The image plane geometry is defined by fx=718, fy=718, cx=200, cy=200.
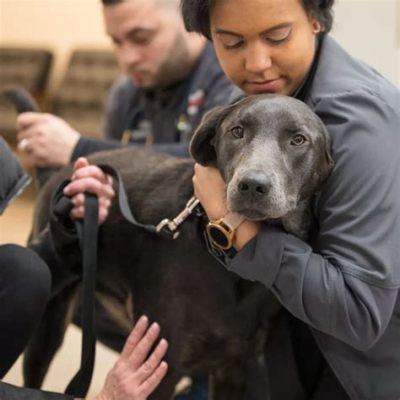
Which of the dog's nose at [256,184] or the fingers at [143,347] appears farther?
the fingers at [143,347]

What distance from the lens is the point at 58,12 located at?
17.2 feet

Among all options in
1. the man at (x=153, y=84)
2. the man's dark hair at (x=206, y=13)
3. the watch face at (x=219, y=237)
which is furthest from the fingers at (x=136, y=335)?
the man at (x=153, y=84)

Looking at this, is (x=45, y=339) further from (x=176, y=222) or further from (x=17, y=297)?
(x=176, y=222)

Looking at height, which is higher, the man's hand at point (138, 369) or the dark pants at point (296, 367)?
the man's hand at point (138, 369)

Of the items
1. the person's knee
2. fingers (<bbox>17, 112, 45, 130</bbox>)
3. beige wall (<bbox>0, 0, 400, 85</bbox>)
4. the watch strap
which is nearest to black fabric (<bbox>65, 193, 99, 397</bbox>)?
the person's knee

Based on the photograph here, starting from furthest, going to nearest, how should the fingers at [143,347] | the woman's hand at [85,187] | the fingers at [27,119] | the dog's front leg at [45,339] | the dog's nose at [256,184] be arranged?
the fingers at [27,119] → the dog's front leg at [45,339] → the woman's hand at [85,187] → the fingers at [143,347] → the dog's nose at [256,184]

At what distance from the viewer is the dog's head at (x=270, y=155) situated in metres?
1.20

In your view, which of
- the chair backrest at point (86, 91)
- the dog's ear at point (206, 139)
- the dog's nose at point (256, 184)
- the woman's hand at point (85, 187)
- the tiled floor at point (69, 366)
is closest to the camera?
the dog's nose at point (256, 184)

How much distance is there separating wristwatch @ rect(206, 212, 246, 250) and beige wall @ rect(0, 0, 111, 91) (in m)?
4.13

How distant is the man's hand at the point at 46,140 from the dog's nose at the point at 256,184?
3.36 feet

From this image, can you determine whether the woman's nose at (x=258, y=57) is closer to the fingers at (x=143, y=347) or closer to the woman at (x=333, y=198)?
the woman at (x=333, y=198)

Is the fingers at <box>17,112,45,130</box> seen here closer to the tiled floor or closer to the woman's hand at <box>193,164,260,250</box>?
the tiled floor

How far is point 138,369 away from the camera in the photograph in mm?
1472

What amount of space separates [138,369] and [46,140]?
883mm
